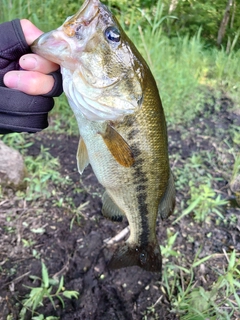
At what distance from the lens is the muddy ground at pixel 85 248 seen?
1.80m

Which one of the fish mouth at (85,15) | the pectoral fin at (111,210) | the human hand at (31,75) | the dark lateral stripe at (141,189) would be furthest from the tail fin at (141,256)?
the fish mouth at (85,15)

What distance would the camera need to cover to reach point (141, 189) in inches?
56.2

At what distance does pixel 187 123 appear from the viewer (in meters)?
3.33

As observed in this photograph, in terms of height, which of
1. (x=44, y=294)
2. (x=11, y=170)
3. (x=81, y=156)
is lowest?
(x=44, y=294)

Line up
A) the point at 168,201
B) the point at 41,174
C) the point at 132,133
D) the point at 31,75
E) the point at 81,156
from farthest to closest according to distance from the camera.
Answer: the point at 41,174, the point at 168,201, the point at 81,156, the point at 132,133, the point at 31,75

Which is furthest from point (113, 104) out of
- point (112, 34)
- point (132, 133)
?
point (112, 34)

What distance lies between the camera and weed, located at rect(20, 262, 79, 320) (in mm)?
1713

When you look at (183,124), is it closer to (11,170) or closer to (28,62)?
A: (11,170)

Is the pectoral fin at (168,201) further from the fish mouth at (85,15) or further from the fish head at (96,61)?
the fish mouth at (85,15)

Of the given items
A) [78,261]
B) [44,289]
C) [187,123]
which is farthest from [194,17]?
[44,289]

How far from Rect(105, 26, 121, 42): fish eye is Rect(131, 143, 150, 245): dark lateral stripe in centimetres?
42

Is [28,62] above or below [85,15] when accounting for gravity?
below

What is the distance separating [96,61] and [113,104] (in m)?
0.17

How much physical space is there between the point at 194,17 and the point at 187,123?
106 cm
